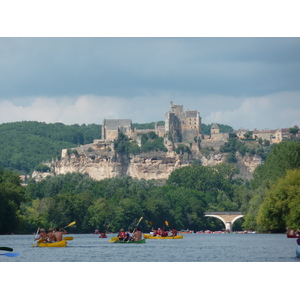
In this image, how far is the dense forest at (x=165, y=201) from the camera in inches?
2970

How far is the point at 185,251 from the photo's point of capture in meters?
58.3

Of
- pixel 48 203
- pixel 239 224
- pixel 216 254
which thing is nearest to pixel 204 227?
pixel 239 224

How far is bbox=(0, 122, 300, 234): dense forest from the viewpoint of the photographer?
75.4 meters

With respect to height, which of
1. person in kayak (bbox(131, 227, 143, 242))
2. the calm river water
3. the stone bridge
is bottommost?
the calm river water

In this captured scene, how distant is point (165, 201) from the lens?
131375mm

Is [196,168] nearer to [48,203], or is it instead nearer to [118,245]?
[48,203]

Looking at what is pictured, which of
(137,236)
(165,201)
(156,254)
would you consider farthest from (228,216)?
(156,254)

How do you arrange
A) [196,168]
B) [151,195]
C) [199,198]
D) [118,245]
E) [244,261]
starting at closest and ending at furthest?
1. [244,261]
2. [118,245]
3. [151,195]
4. [199,198]
5. [196,168]

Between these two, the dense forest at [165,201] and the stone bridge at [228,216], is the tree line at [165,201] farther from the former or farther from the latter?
the stone bridge at [228,216]

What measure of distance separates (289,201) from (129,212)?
4284 cm

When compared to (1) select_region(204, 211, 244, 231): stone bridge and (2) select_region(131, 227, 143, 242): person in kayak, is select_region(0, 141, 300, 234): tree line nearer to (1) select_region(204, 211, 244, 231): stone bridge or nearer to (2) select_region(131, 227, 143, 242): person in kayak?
(1) select_region(204, 211, 244, 231): stone bridge

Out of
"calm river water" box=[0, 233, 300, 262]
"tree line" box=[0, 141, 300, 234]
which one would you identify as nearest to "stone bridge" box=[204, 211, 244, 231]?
"tree line" box=[0, 141, 300, 234]

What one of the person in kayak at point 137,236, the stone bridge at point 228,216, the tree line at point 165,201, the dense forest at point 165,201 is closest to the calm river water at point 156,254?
the person in kayak at point 137,236

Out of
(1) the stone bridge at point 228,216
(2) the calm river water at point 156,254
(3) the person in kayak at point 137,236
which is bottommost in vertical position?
(2) the calm river water at point 156,254
